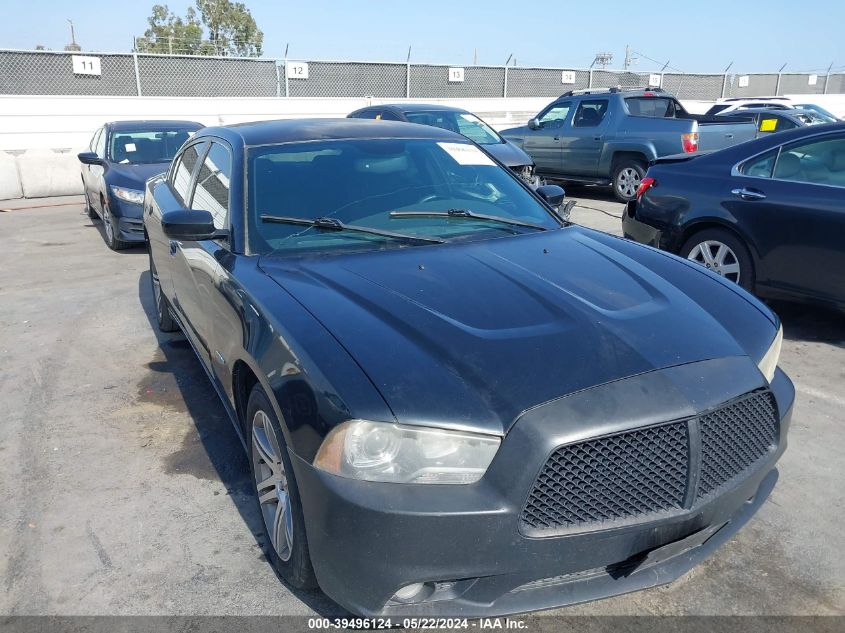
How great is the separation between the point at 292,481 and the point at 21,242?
29.4 feet

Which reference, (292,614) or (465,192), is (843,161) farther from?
(292,614)

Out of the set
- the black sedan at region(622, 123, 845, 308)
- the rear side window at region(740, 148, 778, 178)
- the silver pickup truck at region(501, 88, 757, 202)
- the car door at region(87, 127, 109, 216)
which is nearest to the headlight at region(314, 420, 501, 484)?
the black sedan at region(622, 123, 845, 308)

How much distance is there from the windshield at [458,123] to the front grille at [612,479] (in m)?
9.86

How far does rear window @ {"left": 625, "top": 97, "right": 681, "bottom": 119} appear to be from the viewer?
12594mm

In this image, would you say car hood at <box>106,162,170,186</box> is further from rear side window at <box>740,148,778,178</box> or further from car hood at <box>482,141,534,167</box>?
rear side window at <box>740,148,778,178</box>

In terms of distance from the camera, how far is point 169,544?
310 centimetres

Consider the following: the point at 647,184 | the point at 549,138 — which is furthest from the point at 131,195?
the point at 549,138

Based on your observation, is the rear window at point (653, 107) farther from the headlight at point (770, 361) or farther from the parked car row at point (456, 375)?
the headlight at point (770, 361)

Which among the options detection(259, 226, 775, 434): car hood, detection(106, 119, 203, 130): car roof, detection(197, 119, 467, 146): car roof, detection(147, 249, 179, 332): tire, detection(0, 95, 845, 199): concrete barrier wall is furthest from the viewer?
detection(0, 95, 845, 199): concrete barrier wall

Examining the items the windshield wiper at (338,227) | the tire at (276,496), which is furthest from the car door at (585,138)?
the tire at (276,496)

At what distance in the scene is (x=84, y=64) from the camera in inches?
635

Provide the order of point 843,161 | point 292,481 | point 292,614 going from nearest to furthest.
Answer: point 292,481, point 292,614, point 843,161

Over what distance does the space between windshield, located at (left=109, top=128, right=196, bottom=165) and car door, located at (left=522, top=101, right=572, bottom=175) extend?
21.4ft

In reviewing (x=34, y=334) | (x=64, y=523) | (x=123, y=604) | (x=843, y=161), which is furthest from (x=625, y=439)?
(x=34, y=334)
